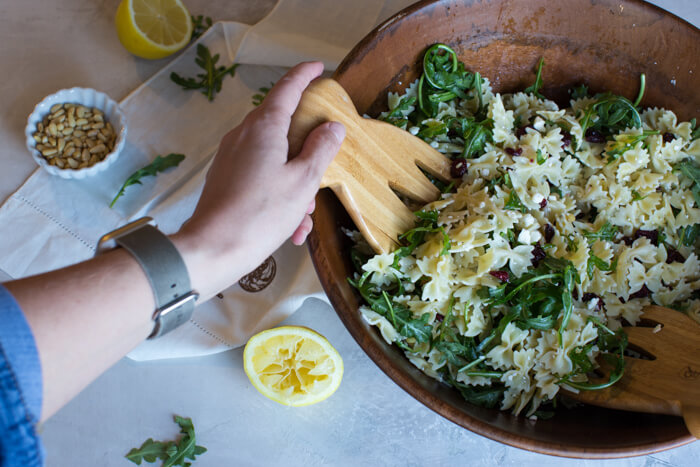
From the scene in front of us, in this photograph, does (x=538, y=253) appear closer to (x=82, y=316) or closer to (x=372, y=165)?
(x=372, y=165)

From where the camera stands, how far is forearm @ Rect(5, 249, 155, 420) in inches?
35.1

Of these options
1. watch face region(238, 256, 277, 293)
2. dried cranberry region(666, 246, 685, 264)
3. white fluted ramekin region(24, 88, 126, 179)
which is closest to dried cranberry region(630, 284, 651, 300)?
dried cranberry region(666, 246, 685, 264)

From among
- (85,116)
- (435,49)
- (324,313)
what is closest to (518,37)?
(435,49)

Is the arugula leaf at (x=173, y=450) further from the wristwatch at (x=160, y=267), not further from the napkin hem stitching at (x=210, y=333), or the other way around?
the wristwatch at (x=160, y=267)

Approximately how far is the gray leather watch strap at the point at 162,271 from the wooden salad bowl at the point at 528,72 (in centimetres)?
43

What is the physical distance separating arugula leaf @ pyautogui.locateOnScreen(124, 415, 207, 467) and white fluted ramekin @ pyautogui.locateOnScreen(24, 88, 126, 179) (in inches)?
33.2

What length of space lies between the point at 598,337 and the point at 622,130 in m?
0.63

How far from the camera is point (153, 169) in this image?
1.93m

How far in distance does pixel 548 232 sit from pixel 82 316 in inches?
46.2

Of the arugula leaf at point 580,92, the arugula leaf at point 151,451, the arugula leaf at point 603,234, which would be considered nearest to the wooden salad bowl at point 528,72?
the arugula leaf at point 580,92

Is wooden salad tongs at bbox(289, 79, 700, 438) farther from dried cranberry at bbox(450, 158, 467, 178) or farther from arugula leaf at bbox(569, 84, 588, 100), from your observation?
arugula leaf at bbox(569, 84, 588, 100)

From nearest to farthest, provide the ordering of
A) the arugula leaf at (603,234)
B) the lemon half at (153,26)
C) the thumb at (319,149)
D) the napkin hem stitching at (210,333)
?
the thumb at (319,149), the arugula leaf at (603,234), the napkin hem stitching at (210,333), the lemon half at (153,26)

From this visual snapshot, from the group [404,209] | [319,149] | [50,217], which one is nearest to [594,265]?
[404,209]

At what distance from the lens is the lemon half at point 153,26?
76.9 inches
